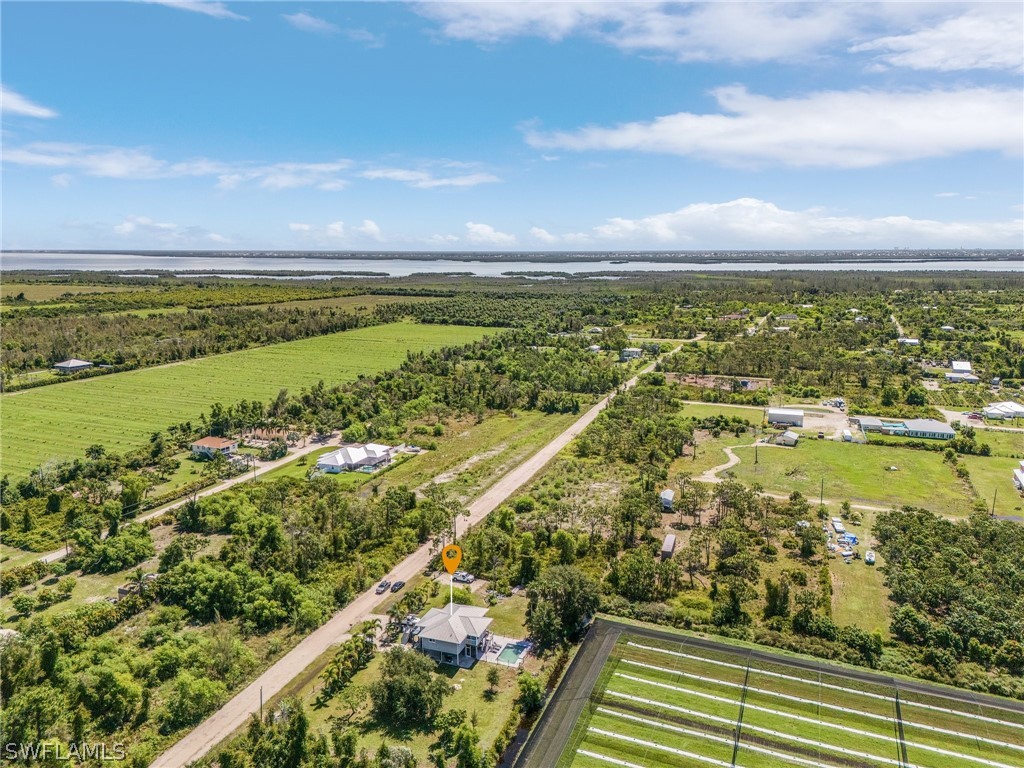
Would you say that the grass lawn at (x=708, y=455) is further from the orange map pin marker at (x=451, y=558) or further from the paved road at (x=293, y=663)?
the orange map pin marker at (x=451, y=558)

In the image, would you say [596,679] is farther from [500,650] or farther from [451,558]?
[451,558]

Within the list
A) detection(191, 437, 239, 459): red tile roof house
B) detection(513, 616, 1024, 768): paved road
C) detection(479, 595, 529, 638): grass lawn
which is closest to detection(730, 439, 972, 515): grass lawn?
detection(513, 616, 1024, 768): paved road

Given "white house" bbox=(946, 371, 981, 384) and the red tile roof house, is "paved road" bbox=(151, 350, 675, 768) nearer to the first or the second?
the red tile roof house

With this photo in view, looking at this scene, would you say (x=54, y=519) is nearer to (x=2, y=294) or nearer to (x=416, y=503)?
(x=416, y=503)

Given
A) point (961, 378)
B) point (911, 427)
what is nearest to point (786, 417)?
point (911, 427)

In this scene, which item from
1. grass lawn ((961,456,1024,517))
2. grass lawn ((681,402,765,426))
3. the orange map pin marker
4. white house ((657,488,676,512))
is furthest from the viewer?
grass lawn ((681,402,765,426))

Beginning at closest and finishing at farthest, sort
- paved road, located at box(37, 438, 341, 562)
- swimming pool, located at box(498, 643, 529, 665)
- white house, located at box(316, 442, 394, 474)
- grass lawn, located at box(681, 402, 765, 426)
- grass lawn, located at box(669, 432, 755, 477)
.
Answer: swimming pool, located at box(498, 643, 529, 665) → paved road, located at box(37, 438, 341, 562) → white house, located at box(316, 442, 394, 474) → grass lawn, located at box(669, 432, 755, 477) → grass lawn, located at box(681, 402, 765, 426)
